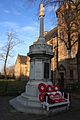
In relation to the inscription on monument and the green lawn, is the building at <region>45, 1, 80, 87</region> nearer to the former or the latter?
the green lawn

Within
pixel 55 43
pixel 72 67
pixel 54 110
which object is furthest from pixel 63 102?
pixel 55 43

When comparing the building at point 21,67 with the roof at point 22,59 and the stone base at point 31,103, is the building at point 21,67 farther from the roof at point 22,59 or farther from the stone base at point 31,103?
the stone base at point 31,103

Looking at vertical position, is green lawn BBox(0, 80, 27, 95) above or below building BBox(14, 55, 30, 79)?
below

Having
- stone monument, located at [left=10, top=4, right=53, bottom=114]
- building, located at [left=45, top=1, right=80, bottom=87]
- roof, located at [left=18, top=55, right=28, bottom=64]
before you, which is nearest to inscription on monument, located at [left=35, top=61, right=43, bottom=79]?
stone monument, located at [left=10, top=4, right=53, bottom=114]

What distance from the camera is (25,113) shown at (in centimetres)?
1109

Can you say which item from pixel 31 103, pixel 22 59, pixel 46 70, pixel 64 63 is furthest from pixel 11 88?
pixel 22 59

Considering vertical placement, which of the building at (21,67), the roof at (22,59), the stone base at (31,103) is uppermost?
the roof at (22,59)

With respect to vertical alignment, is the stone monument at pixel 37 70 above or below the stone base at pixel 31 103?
above

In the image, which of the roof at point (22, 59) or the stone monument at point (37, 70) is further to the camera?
the roof at point (22, 59)

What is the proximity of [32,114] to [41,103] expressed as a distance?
1007 mm

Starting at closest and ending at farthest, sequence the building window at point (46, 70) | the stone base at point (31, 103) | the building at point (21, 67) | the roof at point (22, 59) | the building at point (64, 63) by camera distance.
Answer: the stone base at point (31, 103), the building window at point (46, 70), the building at point (64, 63), the building at point (21, 67), the roof at point (22, 59)

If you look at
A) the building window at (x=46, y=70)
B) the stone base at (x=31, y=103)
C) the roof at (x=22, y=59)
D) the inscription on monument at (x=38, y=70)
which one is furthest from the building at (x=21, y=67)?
the stone base at (x=31, y=103)

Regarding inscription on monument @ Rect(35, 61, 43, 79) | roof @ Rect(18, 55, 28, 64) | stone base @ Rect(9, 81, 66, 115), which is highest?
roof @ Rect(18, 55, 28, 64)

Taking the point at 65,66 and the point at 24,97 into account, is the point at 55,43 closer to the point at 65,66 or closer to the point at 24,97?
the point at 65,66
